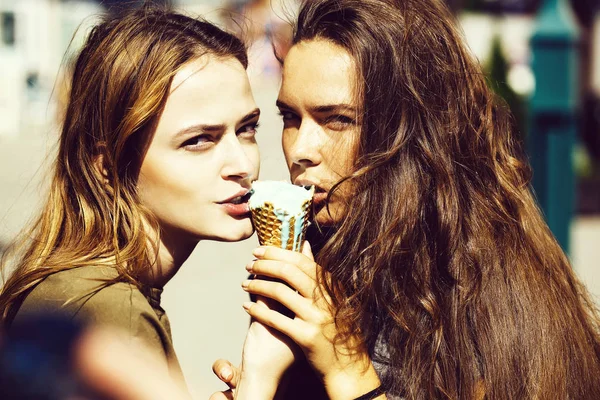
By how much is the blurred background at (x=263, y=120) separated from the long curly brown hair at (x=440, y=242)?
0.50 metres

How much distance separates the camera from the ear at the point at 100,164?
255 cm

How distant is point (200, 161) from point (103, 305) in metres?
0.57

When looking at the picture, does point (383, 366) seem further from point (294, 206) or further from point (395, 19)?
point (395, 19)

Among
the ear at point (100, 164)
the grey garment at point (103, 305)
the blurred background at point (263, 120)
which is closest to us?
the grey garment at point (103, 305)

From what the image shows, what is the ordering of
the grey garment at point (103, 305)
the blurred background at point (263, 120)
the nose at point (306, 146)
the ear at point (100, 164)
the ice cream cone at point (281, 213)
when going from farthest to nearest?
1. the blurred background at point (263, 120)
2. the ear at point (100, 164)
3. the nose at point (306, 146)
4. the ice cream cone at point (281, 213)
5. the grey garment at point (103, 305)

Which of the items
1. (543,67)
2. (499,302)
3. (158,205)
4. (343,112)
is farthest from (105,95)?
(543,67)

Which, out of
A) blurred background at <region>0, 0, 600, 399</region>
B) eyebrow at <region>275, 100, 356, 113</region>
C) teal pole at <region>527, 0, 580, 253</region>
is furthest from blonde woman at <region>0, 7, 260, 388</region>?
teal pole at <region>527, 0, 580, 253</region>

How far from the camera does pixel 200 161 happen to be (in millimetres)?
2393

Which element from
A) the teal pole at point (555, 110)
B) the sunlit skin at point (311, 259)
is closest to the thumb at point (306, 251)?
the sunlit skin at point (311, 259)

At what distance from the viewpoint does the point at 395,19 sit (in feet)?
8.24

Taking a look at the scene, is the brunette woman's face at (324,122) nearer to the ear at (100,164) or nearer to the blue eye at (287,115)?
the blue eye at (287,115)

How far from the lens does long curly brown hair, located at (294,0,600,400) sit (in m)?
2.21

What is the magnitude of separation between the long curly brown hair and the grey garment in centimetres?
53

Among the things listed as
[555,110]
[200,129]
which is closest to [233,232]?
[200,129]
